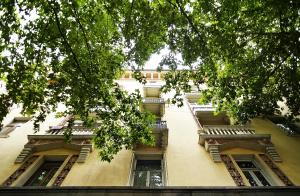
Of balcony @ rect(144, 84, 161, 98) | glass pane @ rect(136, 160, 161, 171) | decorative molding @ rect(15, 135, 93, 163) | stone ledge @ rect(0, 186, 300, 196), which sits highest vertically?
balcony @ rect(144, 84, 161, 98)

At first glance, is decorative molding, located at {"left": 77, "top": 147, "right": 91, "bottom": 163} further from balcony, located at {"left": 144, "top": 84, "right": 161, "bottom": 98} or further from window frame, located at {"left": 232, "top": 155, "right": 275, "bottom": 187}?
balcony, located at {"left": 144, "top": 84, "right": 161, "bottom": 98}

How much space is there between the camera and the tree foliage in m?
9.94

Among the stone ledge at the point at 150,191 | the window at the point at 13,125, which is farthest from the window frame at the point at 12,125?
the stone ledge at the point at 150,191

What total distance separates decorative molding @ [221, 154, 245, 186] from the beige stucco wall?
0.22 metres

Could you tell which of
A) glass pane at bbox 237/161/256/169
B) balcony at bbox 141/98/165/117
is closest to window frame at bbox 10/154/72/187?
balcony at bbox 141/98/165/117

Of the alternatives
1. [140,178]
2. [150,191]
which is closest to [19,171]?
[140,178]

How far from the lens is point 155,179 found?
10.7 metres

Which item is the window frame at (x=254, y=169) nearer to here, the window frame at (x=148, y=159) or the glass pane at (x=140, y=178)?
the window frame at (x=148, y=159)

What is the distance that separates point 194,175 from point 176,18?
6.40 meters

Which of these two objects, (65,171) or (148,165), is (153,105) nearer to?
(148,165)

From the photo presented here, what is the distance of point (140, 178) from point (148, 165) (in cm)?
107

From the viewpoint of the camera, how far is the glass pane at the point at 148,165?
1152 cm

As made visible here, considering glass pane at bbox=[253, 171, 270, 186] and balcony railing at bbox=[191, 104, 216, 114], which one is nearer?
glass pane at bbox=[253, 171, 270, 186]

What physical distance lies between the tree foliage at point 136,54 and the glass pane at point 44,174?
8.44 ft
